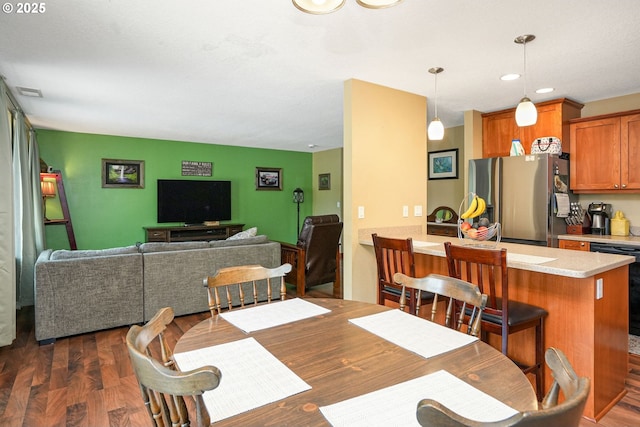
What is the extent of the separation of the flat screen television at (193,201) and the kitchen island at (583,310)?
19.1 feet

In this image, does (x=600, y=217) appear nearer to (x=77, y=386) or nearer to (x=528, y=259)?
(x=528, y=259)

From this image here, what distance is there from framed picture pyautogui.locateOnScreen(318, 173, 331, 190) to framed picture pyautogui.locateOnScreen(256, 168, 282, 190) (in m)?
0.94

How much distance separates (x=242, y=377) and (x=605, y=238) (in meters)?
3.91

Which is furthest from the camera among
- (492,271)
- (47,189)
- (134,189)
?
(134,189)

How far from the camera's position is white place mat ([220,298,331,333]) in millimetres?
1471

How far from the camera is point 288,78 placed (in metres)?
3.25

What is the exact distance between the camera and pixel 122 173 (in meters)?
6.40

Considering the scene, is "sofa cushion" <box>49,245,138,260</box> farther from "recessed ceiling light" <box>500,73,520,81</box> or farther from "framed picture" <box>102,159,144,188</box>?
"recessed ceiling light" <box>500,73,520,81</box>

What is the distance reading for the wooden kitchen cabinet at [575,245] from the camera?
351 cm

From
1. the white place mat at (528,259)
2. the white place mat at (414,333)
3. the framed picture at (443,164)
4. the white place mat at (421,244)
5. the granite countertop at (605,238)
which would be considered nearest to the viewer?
the white place mat at (414,333)

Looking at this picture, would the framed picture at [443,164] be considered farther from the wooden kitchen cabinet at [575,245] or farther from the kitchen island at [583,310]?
the kitchen island at [583,310]

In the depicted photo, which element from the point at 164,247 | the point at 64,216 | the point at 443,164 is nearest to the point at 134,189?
the point at 64,216

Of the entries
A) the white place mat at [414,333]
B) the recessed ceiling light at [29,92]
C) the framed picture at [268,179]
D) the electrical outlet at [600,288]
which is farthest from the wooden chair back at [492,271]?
the framed picture at [268,179]

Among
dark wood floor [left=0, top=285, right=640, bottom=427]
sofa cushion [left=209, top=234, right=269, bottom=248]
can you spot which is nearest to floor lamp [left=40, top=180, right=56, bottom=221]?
dark wood floor [left=0, top=285, right=640, bottom=427]
